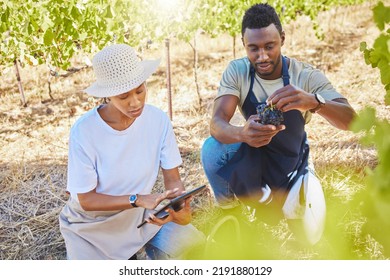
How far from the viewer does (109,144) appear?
2020 millimetres

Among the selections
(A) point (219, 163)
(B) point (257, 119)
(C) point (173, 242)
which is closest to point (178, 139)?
(A) point (219, 163)

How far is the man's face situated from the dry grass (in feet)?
2.28

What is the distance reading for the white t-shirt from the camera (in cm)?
197

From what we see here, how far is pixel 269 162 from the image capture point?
2336 mm

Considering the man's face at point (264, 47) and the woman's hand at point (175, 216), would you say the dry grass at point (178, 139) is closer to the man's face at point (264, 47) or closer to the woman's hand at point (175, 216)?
the woman's hand at point (175, 216)

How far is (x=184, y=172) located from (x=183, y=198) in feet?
5.31

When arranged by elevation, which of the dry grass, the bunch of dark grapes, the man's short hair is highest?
the man's short hair

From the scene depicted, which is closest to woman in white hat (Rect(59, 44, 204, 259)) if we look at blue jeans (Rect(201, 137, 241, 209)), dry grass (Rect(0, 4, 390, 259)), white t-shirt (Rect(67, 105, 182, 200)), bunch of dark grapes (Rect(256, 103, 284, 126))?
white t-shirt (Rect(67, 105, 182, 200))

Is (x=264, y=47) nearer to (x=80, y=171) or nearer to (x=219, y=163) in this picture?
(x=219, y=163)

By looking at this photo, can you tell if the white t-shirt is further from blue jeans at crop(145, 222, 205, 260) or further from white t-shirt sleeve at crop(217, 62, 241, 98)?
white t-shirt sleeve at crop(217, 62, 241, 98)

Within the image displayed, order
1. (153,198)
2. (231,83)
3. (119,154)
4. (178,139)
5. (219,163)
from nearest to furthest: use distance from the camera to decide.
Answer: (153,198), (119,154), (231,83), (219,163), (178,139)

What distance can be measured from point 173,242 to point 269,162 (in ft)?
1.89
